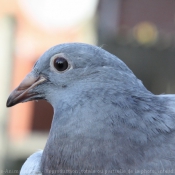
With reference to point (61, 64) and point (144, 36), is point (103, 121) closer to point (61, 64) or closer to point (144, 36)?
point (61, 64)

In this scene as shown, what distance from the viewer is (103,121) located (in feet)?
→ 7.47

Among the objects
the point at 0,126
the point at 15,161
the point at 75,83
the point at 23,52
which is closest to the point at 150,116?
the point at 75,83

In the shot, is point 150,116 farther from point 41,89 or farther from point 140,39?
point 140,39

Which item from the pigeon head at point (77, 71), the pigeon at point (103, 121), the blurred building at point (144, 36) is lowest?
the pigeon at point (103, 121)

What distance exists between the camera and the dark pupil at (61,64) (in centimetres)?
248

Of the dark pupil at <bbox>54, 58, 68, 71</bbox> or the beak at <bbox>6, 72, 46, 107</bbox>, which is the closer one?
the dark pupil at <bbox>54, 58, 68, 71</bbox>

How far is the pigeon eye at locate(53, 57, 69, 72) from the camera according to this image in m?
2.48

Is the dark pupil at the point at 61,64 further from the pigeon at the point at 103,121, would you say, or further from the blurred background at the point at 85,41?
the blurred background at the point at 85,41

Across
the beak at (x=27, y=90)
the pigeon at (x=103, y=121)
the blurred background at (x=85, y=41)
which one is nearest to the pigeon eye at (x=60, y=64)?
the pigeon at (x=103, y=121)

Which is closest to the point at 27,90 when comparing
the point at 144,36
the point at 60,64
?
the point at 60,64

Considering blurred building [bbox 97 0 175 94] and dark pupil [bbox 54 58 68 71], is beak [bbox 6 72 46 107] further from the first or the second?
blurred building [bbox 97 0 175 94]

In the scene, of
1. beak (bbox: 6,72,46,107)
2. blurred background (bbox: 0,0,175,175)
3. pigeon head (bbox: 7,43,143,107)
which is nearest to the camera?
pigeon head (bbox: 7,43,143,107)

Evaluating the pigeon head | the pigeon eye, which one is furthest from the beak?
the pigeon eye

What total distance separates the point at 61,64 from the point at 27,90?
30 cm
